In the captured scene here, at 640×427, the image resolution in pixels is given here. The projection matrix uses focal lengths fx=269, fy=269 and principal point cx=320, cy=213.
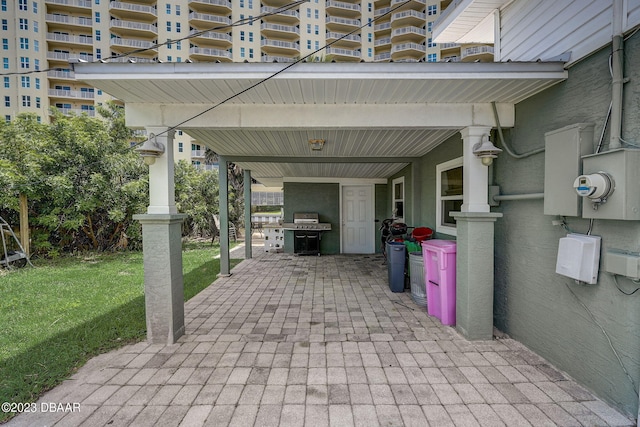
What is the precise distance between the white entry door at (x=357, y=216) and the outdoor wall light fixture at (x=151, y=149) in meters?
5.85

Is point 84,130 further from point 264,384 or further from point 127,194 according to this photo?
point 264,384

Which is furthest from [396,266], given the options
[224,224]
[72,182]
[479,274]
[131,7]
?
[131,7]

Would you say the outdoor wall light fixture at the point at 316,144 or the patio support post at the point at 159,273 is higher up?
the outdoor wall light fixture at the point at 316,144

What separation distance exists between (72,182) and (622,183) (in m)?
9.77

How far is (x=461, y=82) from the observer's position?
7.72ft

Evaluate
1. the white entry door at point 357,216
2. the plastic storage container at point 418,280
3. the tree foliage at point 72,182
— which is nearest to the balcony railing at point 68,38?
the tree foliage at point 72,182

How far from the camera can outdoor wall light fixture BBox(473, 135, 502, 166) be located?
8.70 ft

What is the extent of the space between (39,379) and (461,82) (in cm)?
426

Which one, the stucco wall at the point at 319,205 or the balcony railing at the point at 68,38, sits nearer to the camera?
the stucco wall at the point at 319,205

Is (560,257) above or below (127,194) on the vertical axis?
below

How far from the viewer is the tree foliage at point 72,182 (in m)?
6.40

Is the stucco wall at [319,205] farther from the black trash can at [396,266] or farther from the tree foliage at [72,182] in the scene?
the tree foliage at [72,182]

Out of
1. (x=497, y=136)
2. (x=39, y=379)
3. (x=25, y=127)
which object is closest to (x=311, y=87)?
(x=497, y=136)

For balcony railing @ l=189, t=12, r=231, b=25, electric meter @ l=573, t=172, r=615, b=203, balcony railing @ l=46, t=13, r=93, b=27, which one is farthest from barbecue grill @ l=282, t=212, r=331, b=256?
balcony railing @ l=46, t=13, r=93, b=27
